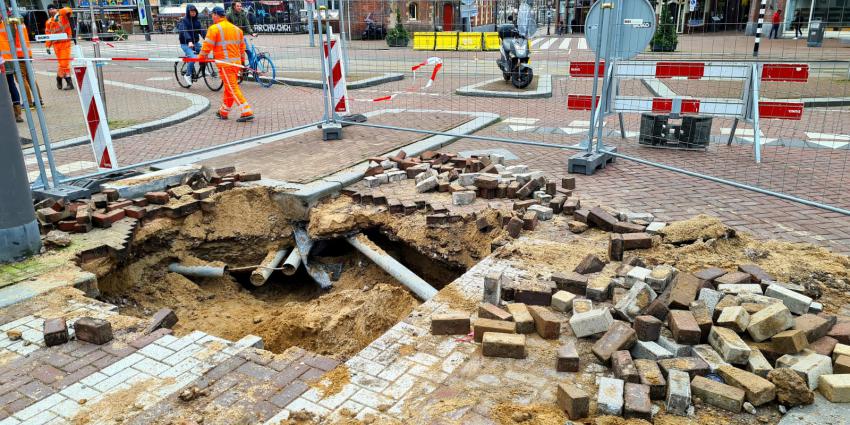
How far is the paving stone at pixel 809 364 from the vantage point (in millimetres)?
3045

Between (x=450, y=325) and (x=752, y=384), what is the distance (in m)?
1.63

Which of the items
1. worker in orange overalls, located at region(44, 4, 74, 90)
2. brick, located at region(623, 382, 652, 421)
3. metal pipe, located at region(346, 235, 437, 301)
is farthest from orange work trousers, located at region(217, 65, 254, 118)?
brick, located at region(623, 382, 652, 421)

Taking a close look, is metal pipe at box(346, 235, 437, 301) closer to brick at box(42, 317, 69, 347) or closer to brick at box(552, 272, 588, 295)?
brick at box(552, 272, 588, 295)

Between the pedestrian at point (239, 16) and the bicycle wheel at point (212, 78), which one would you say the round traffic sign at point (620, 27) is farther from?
the bicycle wheel at point (212, 78)

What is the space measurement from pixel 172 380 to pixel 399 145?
18.9ft

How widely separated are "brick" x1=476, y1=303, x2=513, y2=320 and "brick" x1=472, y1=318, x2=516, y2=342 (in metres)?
0.06

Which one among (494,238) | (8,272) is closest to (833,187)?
(494,238)

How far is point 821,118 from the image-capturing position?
10.9 metres

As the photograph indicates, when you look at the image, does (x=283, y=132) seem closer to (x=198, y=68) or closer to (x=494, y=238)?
(x=494, y=238)

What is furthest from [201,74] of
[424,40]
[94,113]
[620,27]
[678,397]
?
[678,397]

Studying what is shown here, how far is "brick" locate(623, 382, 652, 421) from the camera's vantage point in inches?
111

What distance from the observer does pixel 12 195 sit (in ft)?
15.6

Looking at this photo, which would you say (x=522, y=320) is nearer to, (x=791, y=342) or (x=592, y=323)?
(x=592, y=323)

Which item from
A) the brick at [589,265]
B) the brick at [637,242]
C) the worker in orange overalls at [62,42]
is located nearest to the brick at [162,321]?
the brick at [589,265]
